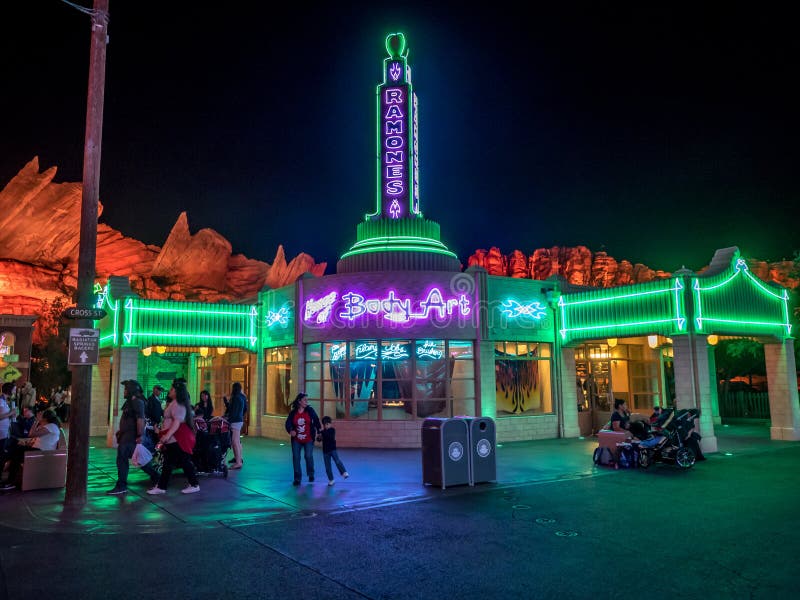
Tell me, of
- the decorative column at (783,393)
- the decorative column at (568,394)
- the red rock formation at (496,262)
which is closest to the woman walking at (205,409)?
the decorative column at (568,394)

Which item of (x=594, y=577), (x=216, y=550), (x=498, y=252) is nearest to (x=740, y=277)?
(x=594, y=577)

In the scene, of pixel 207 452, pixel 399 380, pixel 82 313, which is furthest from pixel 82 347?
pixel 399 380

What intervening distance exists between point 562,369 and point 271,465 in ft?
34.1

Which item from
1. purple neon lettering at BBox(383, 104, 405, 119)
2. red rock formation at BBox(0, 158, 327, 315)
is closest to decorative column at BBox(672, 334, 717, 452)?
purple neon lettering at BBox(383, 104, 405, 119)

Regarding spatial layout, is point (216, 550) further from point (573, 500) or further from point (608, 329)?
point (608, 329)

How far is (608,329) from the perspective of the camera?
62.1 ft

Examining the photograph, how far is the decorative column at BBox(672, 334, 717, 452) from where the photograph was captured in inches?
631

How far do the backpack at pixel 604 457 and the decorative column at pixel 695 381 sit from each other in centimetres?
357

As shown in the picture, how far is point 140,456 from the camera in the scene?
11.0 meters

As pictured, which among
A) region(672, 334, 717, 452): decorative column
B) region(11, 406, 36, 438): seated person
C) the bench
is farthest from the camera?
region(672, 334, 717, 452): decorative column

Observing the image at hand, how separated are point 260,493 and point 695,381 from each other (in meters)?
11.5

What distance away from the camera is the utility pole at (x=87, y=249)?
9594 millimetres

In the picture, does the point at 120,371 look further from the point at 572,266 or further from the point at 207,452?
the point at 572,266

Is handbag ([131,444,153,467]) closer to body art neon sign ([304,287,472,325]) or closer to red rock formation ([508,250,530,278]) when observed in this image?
body art neon sign ([304,287,472,325])
